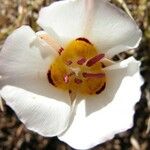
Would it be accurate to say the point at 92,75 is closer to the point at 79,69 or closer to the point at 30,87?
the point at 79,69

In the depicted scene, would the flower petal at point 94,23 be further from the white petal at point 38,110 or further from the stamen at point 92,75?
the white petal at point 38,110

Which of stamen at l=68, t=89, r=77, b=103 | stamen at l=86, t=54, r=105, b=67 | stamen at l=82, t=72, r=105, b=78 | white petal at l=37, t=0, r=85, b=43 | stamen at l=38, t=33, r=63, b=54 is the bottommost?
stamen at l=68, t=89, r=77, b=103

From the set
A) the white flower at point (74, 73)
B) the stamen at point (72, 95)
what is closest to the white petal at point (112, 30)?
the white flower at point (74, 73)

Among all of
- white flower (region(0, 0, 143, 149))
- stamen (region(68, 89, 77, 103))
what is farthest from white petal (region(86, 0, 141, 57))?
stamen (region(68, 89, 77, 103))

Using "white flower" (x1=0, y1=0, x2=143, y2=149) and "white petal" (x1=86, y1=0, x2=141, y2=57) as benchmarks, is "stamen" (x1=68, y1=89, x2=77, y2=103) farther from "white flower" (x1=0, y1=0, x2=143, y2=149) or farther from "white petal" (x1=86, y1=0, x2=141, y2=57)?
"white petal" (x1=86, y1=0, x2=141, y2=57)

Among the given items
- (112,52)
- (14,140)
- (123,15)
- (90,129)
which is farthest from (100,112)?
(14,140)
